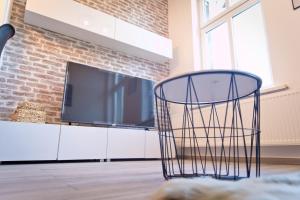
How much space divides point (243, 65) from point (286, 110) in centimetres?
99

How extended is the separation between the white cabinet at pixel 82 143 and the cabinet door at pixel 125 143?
8cm

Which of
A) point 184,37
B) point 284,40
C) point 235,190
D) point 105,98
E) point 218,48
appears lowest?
point 235,190

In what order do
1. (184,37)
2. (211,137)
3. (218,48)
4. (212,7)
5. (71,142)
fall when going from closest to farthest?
(211,137)
(71,142)
(218,48)
(212,7)
(184,37)

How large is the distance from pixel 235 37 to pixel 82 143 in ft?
7.75

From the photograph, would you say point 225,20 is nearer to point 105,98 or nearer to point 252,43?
point 252,43

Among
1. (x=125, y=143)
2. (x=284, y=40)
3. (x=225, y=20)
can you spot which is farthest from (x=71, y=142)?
(x=225, y=20)

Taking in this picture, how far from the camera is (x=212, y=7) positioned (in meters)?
3.48

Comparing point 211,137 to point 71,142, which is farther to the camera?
point 71,142

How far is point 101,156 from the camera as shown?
2.41 metres

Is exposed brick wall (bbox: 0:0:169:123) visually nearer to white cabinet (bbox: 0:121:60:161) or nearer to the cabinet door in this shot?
white cabinet (bbox: 0:121:60:161)

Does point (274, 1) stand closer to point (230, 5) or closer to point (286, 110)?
point (230, 5)

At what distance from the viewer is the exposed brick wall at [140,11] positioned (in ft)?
10.6

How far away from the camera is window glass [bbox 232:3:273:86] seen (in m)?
2.57

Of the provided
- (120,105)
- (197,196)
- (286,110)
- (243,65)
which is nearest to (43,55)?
(120,105)
